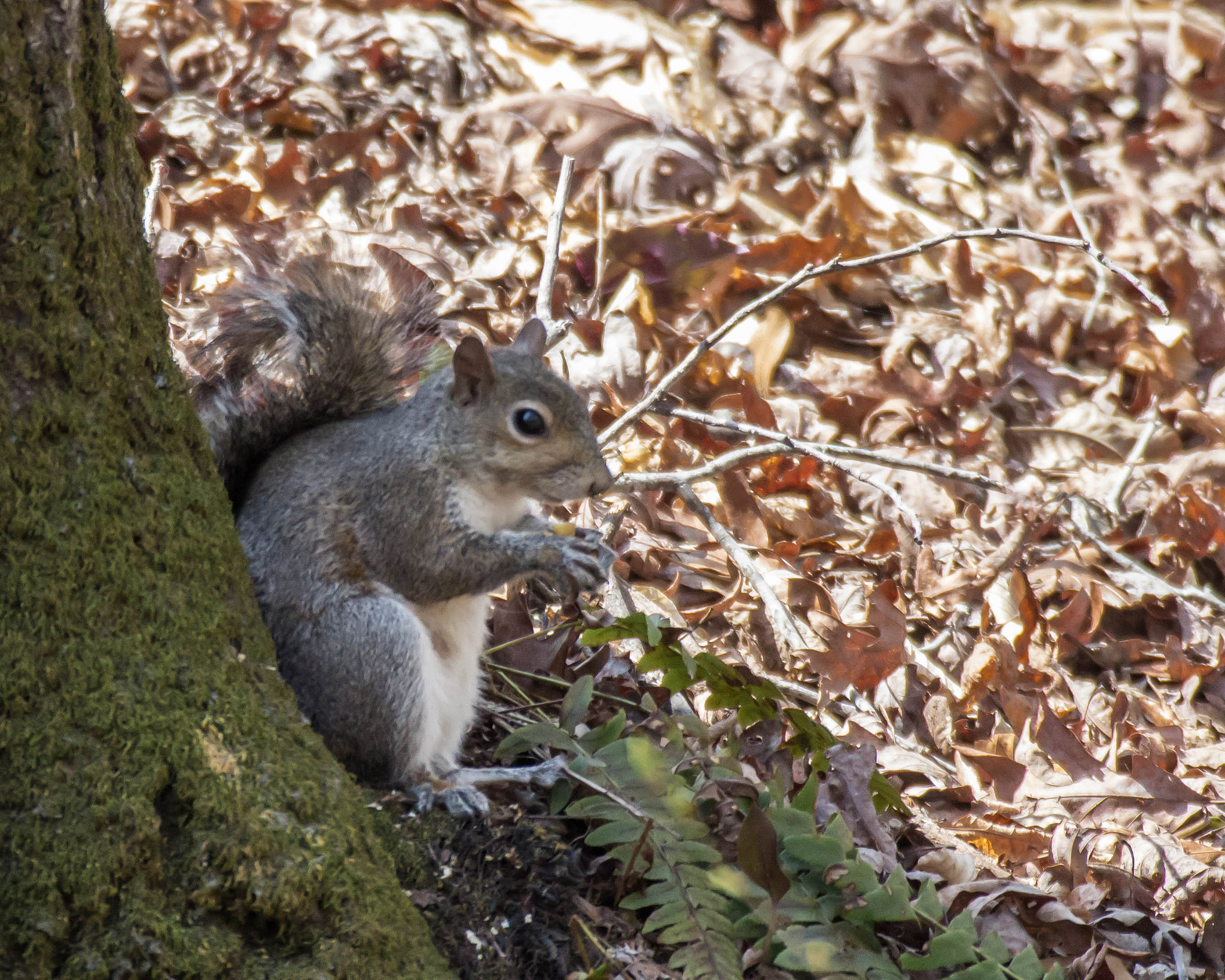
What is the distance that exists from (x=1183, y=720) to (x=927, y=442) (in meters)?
1.22

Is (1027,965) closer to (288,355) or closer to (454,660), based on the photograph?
(454,660)

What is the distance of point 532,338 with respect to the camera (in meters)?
2.67

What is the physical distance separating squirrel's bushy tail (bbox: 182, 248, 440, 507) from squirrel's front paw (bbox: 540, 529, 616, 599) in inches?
23.1

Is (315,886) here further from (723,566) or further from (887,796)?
(723,566)

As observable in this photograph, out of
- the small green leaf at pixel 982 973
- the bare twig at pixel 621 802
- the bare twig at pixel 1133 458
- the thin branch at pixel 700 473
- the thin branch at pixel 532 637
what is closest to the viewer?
the small green leaf at pixel 982 973

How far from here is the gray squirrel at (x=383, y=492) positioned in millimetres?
2074

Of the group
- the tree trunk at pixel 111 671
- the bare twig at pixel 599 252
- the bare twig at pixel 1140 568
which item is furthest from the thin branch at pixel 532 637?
the bare twig at pixel 1140 568

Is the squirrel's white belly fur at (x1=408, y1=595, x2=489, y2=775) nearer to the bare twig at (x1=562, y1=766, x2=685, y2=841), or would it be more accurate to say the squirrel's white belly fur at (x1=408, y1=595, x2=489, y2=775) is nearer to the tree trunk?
the bare twig at (x1=562, y1=766, x2=685, y2=841)

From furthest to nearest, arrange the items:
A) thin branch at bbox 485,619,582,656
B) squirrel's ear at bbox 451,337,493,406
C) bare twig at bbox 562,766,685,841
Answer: thin branch at bbox 485,619,582,656 → squirrel's ear at bbox 451,337,493,406 → bare twig at bbox 562,766,685,841

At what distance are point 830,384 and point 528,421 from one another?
196 centimetres

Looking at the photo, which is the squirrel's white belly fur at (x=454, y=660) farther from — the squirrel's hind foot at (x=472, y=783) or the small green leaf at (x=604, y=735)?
the small green leaf at (x=604, y=735)

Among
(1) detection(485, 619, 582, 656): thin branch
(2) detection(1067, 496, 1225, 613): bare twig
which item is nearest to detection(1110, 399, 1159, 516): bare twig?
(2) detection(1067, 496, 1225, 613): bare twig

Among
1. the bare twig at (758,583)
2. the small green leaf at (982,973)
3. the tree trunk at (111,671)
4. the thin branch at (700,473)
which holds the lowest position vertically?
the bare twig at (758,583)

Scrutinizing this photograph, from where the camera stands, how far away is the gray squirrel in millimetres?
2074
